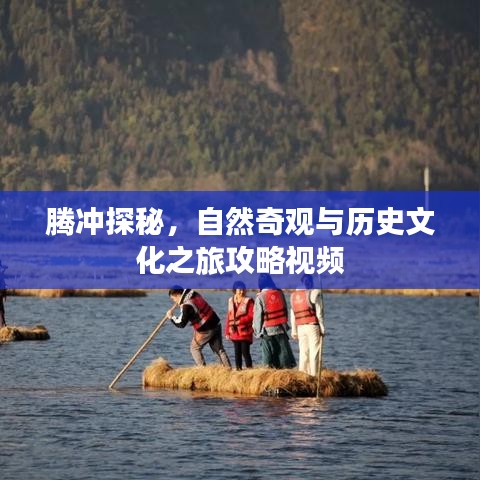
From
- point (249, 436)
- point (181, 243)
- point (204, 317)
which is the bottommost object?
point (249, 436)

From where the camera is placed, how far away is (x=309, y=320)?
95.5ft

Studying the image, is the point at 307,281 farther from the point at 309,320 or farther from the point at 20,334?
the point at 20,334

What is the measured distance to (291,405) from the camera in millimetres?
27906

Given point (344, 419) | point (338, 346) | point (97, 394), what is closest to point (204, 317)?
point (97, 394)

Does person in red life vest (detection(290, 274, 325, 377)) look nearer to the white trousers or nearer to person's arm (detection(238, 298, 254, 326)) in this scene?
the white trousers

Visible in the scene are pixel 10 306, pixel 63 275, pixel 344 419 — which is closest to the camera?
pixel 344 419

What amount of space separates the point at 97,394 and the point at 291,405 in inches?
164

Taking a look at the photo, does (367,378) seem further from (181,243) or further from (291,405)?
(181,243)

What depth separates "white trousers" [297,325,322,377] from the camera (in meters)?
29.0

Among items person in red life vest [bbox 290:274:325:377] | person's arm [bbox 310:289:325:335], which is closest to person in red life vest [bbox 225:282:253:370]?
person in red life vest [bbox 290:274:325:377]

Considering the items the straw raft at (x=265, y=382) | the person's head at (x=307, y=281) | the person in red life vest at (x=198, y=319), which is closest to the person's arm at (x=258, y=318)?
the straw raft at (x=265, y=382)

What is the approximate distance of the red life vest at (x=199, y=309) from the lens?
29.7 m

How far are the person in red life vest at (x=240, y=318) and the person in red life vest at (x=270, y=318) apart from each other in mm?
344

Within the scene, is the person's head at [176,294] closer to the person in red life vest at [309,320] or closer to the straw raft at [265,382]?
the straw raft at [265,382]
